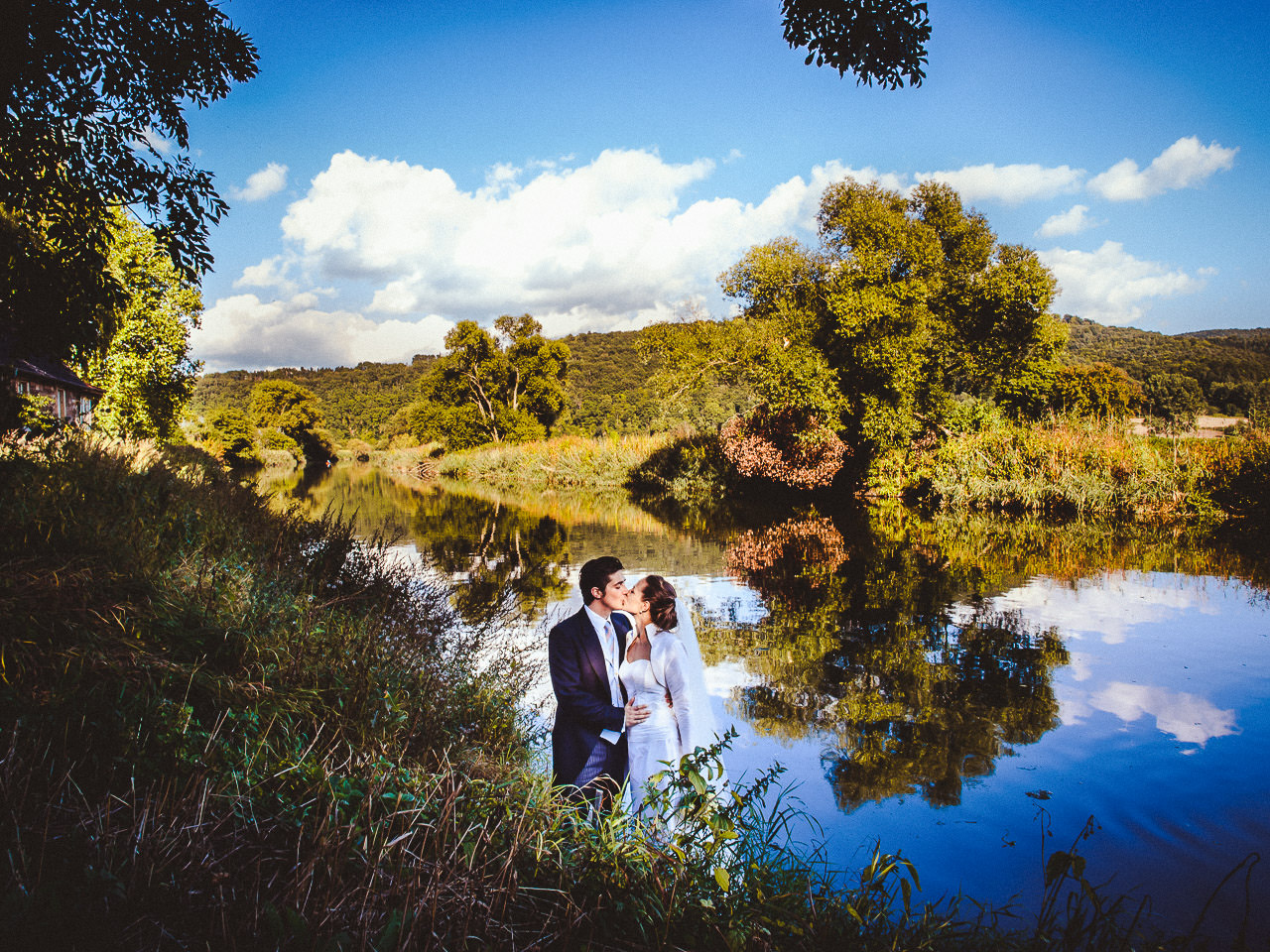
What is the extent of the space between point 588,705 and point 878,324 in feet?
55.6

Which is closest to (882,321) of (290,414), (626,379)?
(626,379)

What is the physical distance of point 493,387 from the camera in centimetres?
4572

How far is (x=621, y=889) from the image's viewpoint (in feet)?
7.43

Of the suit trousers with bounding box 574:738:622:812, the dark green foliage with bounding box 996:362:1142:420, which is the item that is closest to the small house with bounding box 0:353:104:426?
the suit trousers with bounding box 574:738:622:812

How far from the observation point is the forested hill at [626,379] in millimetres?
37812

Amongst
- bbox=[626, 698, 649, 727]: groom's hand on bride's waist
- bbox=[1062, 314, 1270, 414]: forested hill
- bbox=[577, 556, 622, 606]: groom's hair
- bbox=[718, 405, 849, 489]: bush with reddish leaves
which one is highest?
bbox=[1062, 314, 1270, 414]: forested hill

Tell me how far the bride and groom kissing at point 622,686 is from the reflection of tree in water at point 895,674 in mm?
1685

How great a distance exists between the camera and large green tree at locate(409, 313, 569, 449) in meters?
44.0

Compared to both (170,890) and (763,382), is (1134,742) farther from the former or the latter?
(763,382)

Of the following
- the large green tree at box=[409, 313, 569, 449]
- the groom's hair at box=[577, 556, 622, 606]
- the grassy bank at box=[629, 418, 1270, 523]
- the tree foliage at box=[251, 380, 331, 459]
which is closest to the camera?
the groom's hair at box=[577, 556, 622, 606]

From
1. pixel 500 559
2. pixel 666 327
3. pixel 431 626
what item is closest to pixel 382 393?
pixel 666 327

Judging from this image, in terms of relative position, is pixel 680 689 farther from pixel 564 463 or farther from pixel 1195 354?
pixel 1195 354

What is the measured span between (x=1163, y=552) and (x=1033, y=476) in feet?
18.2

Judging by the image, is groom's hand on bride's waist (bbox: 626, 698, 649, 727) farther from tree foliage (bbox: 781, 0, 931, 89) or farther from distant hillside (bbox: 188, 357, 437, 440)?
distant hillside (bbox: 188, 357, 437, 440)
